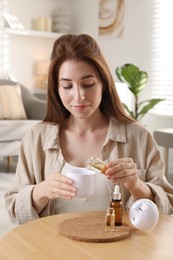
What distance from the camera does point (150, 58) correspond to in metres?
4.71

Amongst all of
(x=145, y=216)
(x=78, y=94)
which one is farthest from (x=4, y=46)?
(x=145, y=216)

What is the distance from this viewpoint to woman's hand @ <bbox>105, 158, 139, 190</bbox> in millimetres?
1033

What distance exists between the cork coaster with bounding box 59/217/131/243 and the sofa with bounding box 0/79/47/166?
10.5 ft

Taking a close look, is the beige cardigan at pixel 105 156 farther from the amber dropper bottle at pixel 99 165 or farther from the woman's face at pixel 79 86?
the amber dropper bottle at pixel 99 165

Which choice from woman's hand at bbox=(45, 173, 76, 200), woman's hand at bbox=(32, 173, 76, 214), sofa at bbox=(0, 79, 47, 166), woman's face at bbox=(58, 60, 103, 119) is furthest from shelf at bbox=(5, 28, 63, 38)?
woman's hand at bbox=(45, 173, 76, 200)

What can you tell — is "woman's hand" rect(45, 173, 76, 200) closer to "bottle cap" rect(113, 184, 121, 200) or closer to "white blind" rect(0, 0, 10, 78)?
"bottle cap" rect(113, 184, 121, 200)

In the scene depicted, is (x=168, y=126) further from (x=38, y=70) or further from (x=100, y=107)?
(x=100, y=107)

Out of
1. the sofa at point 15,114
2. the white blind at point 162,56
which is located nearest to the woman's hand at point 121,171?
the sofa at point 15,114

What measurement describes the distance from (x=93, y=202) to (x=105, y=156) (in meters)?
0.15

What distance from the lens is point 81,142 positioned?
1357 millimetres

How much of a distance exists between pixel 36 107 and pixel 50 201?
355 cm

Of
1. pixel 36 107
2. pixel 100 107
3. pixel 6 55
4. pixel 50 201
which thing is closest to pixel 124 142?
pixel 100 107

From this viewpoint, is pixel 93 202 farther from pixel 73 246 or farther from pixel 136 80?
pixel 136 80

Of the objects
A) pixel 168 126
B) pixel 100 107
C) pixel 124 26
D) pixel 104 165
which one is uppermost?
pixel 124 26
